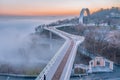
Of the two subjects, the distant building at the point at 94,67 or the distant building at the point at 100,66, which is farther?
the distant building at the point at 100,66

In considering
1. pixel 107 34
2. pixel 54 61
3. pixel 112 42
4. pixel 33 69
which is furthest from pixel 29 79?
pixel 107 34

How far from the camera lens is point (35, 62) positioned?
11.6 meters

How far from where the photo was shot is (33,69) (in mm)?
10336

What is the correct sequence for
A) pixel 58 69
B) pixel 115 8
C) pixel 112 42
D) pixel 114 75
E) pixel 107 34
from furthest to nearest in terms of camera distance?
pixel 115 8, pixel 107 34, pixel 112 42, pixel 114 75, pixel 58 69

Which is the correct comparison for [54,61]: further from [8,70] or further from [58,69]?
[8,70]

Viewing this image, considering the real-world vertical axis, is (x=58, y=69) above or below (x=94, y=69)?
above

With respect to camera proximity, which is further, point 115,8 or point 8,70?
point 115,8

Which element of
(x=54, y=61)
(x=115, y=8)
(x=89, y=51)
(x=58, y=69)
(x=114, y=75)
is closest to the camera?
(x=58, y=69)

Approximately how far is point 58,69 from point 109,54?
6176 mm

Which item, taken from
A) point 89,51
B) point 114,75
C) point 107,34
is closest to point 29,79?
point 114,75

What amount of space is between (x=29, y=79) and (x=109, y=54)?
453 centimetres

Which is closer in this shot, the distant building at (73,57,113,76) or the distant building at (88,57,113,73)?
the distant building at (73,57,113,76)

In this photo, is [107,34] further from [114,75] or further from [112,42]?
[114,75]

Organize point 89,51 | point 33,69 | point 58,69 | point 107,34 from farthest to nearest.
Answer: point 107,34, point 89,51, point 33,69, point 58,69
